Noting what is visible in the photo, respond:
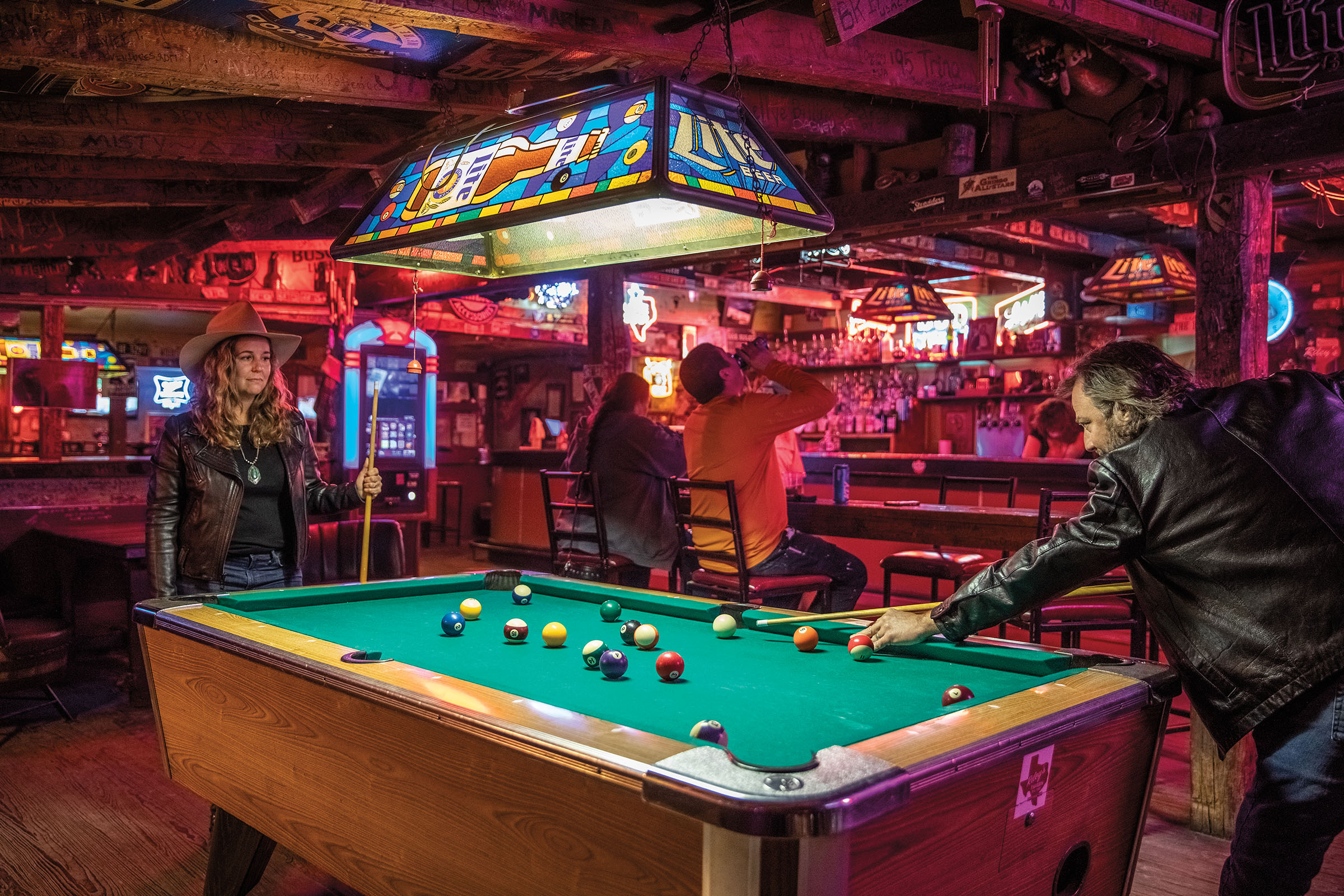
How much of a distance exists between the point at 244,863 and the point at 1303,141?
4.19m

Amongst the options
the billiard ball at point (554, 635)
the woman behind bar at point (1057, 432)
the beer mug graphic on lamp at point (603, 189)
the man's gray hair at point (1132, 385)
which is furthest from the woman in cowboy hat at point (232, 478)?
the woman behind bar at point (1057, 432)

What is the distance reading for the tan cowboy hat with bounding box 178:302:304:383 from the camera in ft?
11.4

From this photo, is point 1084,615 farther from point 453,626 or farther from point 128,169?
point 128,169

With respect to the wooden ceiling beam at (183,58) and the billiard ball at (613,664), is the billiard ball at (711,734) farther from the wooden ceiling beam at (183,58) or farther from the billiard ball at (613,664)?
the wooden ceiling beam at (183,58)

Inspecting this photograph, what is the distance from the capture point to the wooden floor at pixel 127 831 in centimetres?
289

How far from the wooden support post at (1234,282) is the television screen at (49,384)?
8.19 m

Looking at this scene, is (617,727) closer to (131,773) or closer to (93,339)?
(131,773)

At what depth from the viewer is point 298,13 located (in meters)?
3.06

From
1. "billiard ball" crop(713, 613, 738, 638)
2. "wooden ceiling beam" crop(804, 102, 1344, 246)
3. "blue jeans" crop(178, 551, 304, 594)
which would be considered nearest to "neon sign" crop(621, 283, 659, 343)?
"wooden ceiling beam" crop(804, 102, 1344, 246)

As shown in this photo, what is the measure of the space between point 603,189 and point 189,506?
78.6 inches

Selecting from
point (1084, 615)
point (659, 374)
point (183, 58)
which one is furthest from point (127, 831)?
point (659, 374)

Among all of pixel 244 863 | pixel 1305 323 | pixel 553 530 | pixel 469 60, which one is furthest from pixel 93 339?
pixel 1305 323

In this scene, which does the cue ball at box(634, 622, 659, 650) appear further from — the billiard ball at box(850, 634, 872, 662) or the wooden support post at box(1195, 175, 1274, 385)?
the wooden support post at box(1195, 175, 1274, 385)

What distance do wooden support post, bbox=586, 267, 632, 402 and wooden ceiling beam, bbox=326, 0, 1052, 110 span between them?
3249 millimetres
